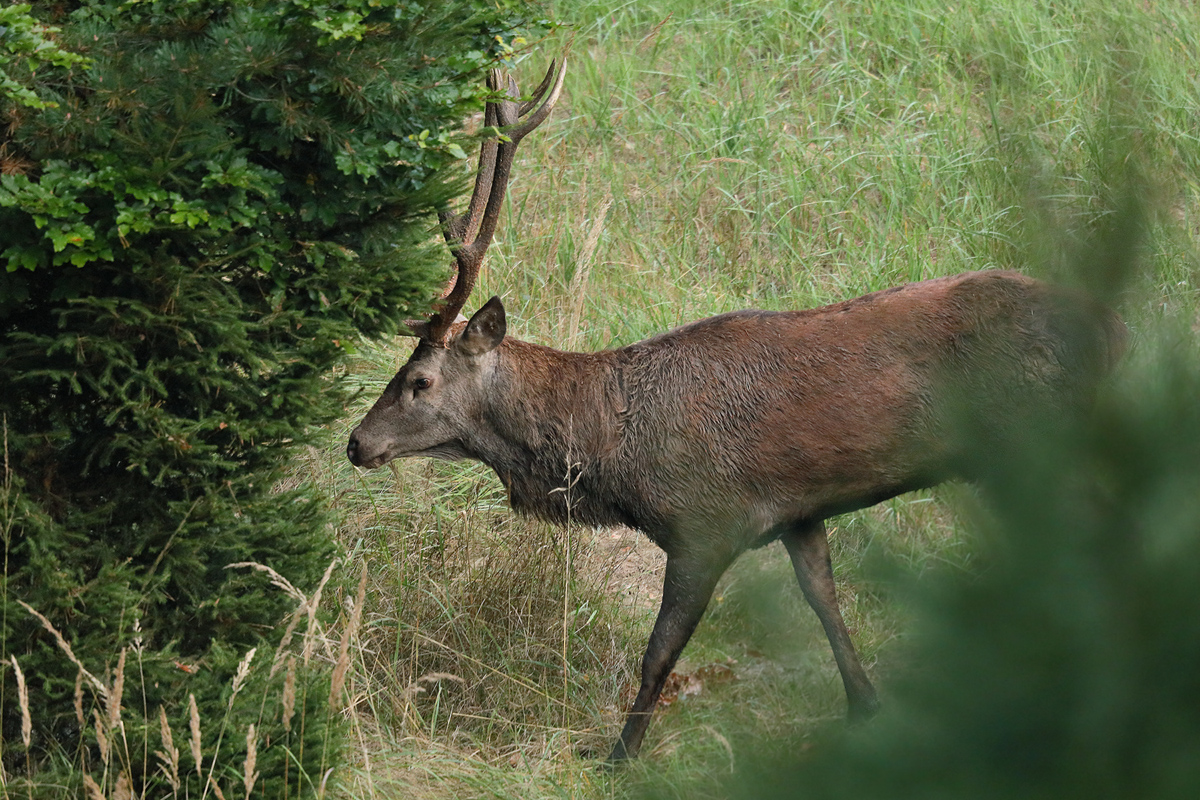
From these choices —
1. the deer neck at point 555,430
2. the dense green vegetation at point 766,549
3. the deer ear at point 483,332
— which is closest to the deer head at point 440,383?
the deer ear at point 483,332

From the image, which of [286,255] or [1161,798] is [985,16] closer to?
[286,255]

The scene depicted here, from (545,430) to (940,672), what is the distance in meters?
4.35

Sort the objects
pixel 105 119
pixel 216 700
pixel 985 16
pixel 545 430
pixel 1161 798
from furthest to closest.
Answer: pixel 985 16, pixel 545 430, pixel 216 700, pixel 105 119, pixel 1161 798

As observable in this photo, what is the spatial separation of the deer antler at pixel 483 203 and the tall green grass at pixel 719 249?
3.38 feet

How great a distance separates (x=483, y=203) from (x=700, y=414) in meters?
1.38

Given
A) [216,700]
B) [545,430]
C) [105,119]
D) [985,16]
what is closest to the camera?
[105,119]

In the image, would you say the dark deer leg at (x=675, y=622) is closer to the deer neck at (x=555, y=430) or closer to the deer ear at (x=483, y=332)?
the deer neck at (x=555, y=430)

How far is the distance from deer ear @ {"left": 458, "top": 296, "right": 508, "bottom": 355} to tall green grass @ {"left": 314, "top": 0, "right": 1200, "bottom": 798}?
97 cm

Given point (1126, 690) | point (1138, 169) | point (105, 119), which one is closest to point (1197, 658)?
point (1126, 690)

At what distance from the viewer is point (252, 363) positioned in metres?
4.05

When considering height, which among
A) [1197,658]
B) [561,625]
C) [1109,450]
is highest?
[1109,450]

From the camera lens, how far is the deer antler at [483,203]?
5109 mm

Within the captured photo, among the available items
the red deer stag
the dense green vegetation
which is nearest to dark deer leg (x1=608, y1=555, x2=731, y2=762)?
the red deer stag

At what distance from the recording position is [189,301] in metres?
3.93
